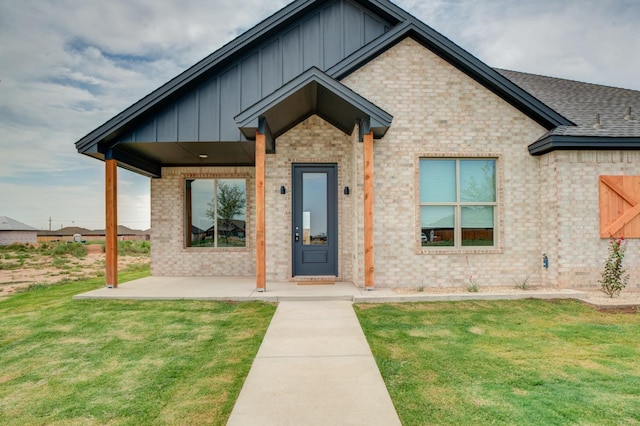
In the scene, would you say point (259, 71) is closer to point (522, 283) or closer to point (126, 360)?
point (126, 360)

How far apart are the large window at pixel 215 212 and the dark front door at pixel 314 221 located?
2.21 meters

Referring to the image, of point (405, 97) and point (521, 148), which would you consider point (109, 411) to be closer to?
point (405, 97)

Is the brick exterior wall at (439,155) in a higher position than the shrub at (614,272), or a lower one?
higher

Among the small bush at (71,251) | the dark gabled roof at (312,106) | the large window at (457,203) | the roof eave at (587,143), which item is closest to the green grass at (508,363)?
the large window at (457,203)

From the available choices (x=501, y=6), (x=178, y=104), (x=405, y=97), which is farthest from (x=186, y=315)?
(x=501, y=6)

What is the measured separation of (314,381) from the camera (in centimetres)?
331

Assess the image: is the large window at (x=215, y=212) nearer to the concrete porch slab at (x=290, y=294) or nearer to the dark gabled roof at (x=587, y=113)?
the concrete porch slab at (x=290, y=294)

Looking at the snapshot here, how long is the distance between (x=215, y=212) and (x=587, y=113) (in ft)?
33.0

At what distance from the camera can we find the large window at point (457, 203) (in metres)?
7.70

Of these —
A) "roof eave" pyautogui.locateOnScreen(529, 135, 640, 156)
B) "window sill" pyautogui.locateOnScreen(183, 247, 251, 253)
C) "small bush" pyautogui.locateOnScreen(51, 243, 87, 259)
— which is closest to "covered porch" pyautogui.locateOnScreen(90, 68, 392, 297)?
"window sill" pyautogui.locateOnScreen(183, 247, 251, 253)

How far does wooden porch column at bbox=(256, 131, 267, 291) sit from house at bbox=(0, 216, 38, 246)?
56417 millimetres

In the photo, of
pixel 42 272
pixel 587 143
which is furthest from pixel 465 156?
pixel 42 272

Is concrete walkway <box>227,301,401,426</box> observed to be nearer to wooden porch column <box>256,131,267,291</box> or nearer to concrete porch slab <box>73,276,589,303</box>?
concrete porch slab <box>73,276,589,303</box>

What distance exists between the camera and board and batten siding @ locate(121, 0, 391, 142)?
7625 millimetres
